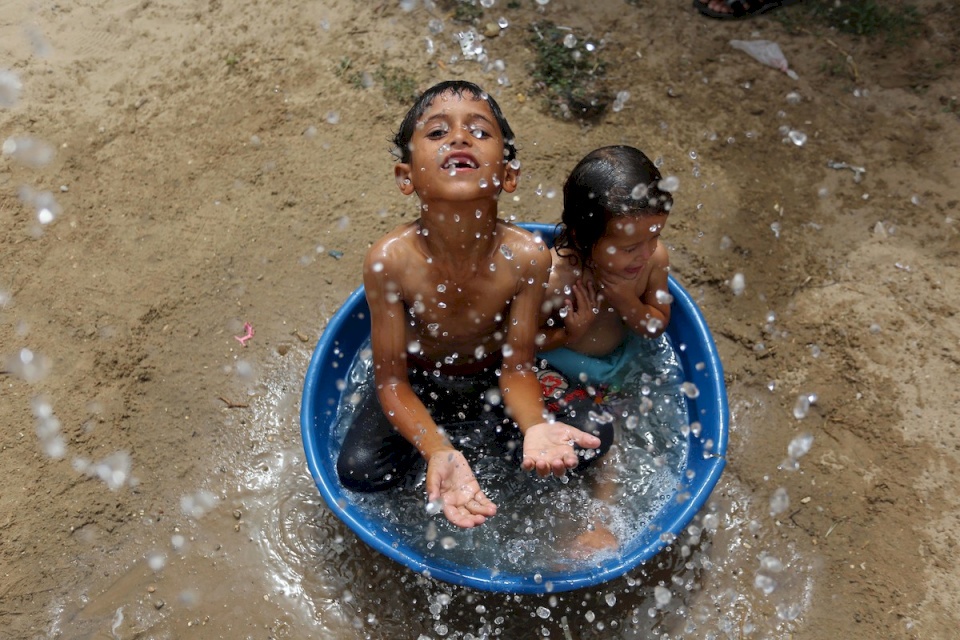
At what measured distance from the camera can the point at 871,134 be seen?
3.44 metres

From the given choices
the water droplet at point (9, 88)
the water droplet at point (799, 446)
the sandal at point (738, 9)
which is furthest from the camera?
the sandal at point (738, 9)

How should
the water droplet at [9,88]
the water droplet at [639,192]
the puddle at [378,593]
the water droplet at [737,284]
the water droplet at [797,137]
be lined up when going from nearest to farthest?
the water droplet at [639,192] < the puddle at [378,593] < the water droplet at [737,284] < the water droplet at [797,137] < the water droplet at [9,88]

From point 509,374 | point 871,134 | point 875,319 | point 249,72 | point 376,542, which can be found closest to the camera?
point 376,542

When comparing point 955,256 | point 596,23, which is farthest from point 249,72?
point 955,256

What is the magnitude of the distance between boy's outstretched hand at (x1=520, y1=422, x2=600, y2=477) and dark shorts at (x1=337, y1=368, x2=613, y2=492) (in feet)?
1.20

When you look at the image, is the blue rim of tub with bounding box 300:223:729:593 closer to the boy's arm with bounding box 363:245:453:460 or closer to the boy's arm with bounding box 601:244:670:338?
the boy's arm with bounding box 601:244:670:338

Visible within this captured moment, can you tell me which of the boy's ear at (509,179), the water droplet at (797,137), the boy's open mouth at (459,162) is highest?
the boy's open mouth at (459,162)

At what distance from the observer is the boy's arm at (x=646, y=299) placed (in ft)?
8.46

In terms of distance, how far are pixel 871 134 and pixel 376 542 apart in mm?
2709

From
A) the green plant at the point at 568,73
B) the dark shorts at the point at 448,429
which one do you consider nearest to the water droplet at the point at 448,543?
the dark shorts at the point at 448,429

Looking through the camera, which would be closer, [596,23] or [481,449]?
[481,449]

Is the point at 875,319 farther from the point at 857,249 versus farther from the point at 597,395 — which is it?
the point at 597,395

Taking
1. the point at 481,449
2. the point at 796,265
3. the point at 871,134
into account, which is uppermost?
the point at 871,134

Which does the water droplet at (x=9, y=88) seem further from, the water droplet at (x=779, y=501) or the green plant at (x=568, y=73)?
the water droplet at (x=779, y=501)
